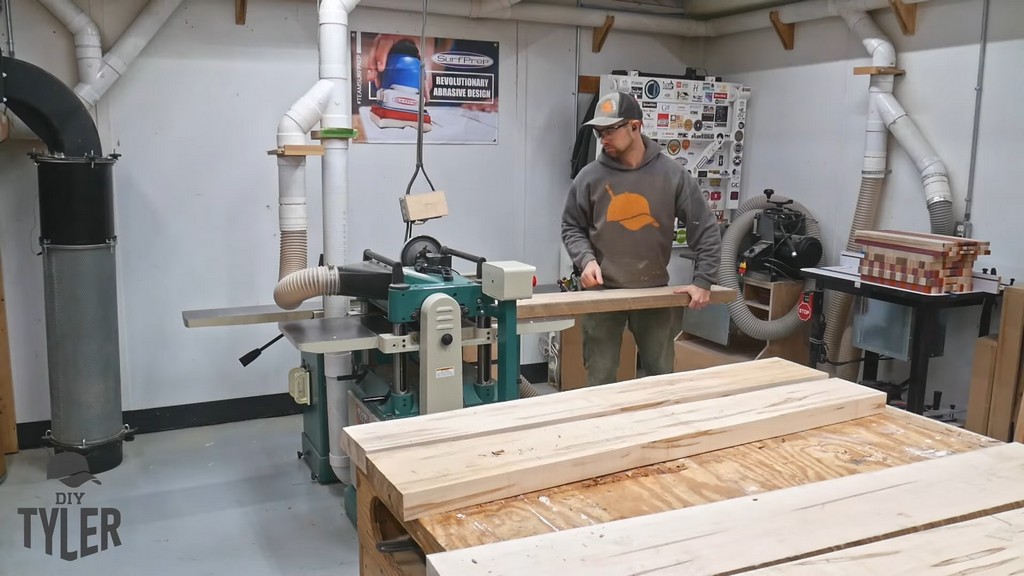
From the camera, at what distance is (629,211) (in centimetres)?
312

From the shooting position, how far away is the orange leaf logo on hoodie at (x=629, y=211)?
123 inches

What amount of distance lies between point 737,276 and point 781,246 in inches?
13.3

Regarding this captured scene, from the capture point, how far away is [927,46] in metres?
4.00

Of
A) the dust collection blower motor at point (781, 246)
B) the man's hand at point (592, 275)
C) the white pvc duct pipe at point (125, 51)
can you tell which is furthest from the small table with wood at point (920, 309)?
the white pvc duct pipe at point (125, 51)

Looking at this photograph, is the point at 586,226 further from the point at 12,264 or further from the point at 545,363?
the point at 12,264

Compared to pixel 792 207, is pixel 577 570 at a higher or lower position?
lower

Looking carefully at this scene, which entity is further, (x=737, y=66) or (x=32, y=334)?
(x=737, y=66)

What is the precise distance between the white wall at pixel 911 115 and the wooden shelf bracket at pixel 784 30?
0.04 meters

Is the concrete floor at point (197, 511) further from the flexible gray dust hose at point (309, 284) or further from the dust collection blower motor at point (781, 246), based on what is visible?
the dust collection blower motor at point (781, 246)

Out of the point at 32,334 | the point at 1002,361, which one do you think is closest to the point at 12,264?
the point at 32,334

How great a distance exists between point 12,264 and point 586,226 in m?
2.74

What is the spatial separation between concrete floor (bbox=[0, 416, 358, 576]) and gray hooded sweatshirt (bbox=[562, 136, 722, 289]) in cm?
149

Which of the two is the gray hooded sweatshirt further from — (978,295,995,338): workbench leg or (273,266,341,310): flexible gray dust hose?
(978,295,995,338): workbench leg

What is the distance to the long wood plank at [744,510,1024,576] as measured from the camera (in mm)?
989
